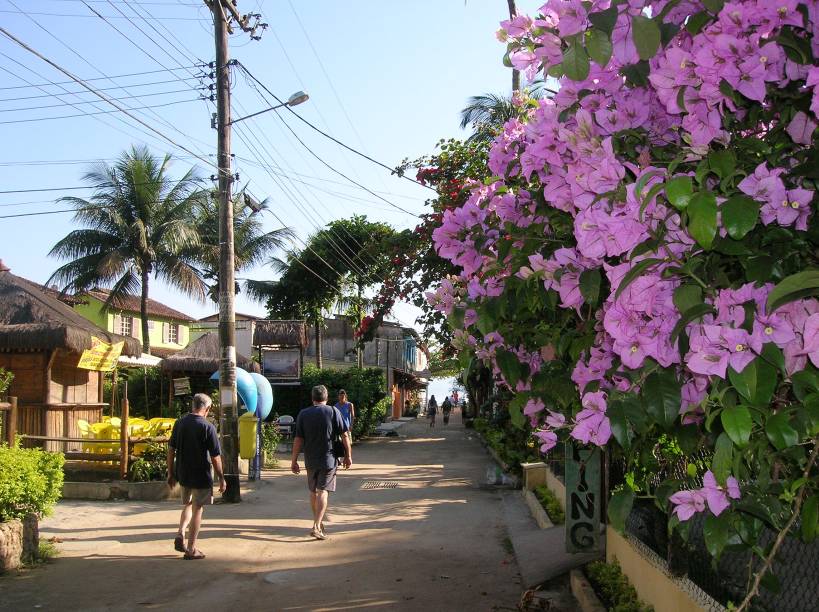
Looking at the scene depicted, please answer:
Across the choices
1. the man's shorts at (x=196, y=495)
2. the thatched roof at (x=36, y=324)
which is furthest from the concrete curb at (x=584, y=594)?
the thatched roof at (x=36, y=324)

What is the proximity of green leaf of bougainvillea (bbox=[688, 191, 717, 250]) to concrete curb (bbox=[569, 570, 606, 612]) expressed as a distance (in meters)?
5.07

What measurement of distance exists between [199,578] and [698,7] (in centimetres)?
725

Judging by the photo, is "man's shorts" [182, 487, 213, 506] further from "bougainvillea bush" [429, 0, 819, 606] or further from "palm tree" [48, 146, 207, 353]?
"palm tree" [48, 146, 207, 353]

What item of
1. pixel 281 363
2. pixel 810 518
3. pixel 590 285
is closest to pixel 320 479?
pixel 590 285

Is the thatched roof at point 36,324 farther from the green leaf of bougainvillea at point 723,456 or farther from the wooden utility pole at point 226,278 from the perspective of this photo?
the green leaf of bougainvillea at point 723,456

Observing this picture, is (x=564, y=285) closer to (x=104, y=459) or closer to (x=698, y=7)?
(x=698, y=7)

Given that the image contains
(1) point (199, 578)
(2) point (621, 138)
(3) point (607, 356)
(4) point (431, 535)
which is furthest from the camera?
(4) point (431, 535)

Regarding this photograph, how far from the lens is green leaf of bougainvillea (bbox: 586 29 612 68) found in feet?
6.69

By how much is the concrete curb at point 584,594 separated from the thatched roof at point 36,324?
11.2 metres

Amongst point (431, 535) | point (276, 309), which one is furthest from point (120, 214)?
point (431, 535)

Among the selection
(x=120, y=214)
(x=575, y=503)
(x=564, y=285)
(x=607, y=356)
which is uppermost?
(x=120, y=214)

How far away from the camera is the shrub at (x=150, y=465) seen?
1316 centimetres

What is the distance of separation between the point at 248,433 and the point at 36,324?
447cm

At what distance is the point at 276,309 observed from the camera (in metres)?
42.5
